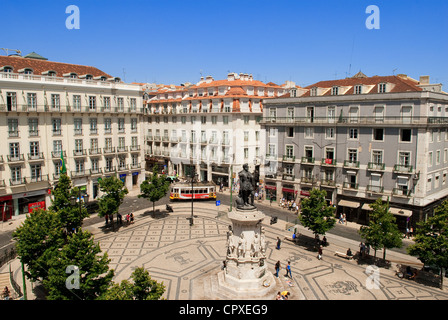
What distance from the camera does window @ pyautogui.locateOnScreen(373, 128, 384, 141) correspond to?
3589 centimetres

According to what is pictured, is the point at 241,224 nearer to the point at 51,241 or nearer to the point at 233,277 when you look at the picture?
the point at 233,277

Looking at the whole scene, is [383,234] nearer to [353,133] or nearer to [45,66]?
[353,133]

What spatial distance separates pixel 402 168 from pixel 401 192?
98.1 inches

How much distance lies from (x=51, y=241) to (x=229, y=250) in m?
11.4

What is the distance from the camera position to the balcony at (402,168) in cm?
3397

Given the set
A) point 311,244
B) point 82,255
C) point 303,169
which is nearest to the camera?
point 82,255

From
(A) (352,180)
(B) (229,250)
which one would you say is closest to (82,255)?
(B) (229,250)

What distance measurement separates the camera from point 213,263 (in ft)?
85.7

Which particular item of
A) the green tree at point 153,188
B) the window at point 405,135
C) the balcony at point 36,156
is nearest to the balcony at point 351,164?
the window at point 405,135

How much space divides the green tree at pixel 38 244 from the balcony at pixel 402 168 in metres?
31.5

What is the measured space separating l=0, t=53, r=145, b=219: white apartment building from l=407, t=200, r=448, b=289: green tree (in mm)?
38499

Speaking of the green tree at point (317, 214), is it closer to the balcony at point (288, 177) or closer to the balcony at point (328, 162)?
the balcony at point (328, 162)
